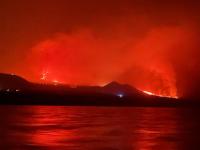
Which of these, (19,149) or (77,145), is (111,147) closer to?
(77,145)

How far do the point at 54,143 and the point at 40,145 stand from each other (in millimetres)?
1309

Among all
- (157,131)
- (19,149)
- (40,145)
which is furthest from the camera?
(157,131)

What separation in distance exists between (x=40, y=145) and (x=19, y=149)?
7.67ft

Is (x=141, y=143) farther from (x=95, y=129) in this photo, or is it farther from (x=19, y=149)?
(x=95, y=129)

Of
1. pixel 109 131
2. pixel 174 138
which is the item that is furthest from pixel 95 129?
pixel 174 138

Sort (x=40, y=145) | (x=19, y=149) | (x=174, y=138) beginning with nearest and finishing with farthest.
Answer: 1. (x=19, y=149)
2. (x=40, y=145)
3. (x=174, y=138)

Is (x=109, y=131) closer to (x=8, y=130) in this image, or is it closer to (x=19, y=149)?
(x=8, y=130)

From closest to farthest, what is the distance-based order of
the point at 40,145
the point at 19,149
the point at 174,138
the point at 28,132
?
the point at 19,149 → the point at 40,145 → the point at 174,138 → the point at 28,132

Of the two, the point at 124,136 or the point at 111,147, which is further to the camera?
Result: the point at 124,136

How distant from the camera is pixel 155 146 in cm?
3178

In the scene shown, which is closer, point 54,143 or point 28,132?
point 54,143

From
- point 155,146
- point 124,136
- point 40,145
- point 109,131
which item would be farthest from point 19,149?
point 109,131

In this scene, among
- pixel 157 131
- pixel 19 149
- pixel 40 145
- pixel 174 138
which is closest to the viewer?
pixel 19 149

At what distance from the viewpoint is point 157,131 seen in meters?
43.6
